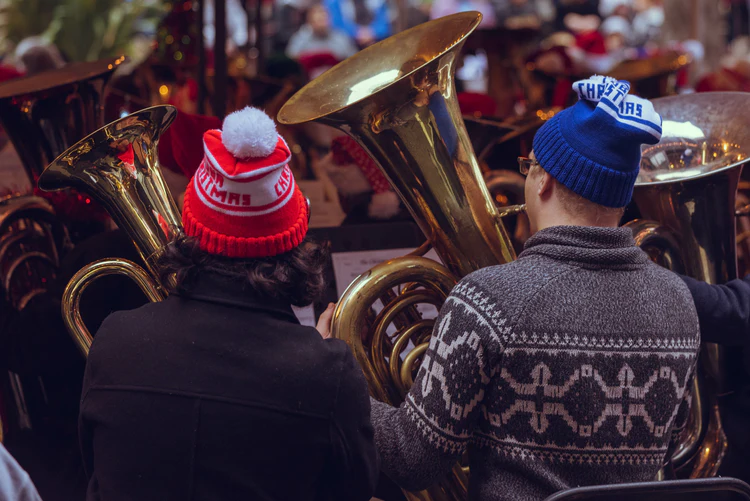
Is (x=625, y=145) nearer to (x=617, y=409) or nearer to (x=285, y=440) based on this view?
(x=617, y=409)

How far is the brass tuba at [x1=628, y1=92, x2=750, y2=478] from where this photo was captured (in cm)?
190

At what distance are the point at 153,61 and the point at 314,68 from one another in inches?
51.2

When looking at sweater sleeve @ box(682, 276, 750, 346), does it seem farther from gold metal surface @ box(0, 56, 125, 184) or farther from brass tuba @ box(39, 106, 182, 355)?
gold metal surface @ box(0, 56, 125, 184)

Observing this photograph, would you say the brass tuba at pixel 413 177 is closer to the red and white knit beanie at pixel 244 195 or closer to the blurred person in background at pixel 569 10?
the red and white knit beanie at pixel 244 195

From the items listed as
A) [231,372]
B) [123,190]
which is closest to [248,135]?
[231,372]

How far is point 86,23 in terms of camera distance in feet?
29.0

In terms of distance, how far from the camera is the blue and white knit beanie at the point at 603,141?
1.36 metres

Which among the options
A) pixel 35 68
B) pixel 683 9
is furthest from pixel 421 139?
pixel 683 9

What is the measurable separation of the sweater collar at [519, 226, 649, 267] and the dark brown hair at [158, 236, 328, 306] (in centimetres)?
47

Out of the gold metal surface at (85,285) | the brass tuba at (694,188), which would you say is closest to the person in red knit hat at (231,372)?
the gold metal surface at (85,285)

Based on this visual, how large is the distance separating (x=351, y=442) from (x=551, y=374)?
1.28 ft

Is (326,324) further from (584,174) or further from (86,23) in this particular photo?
(86,23)

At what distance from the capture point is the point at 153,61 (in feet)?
13.8

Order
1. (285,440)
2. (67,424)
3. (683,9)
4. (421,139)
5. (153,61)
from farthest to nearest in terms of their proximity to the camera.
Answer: (683,9) < (153,61) < (67,424) < (421,139) < (285,440)
